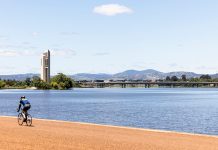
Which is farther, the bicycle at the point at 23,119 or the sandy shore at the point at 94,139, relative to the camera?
the bicycle at the point at 23,119

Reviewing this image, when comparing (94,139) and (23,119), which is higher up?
(23,119)

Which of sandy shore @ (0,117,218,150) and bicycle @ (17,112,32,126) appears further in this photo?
bicycle @ (17,112,32,126)

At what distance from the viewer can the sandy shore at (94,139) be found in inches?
1117

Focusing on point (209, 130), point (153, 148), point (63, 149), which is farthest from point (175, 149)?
point (209, 130)

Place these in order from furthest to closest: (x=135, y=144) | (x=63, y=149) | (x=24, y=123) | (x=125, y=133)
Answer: (x=24, y=123) → (x=125, y=133) → (x=135, y=144) → (x=63, y=149)

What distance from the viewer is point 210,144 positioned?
30406mm

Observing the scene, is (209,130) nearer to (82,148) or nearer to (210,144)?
(210,144)

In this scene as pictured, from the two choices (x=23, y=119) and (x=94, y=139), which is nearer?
(x=94, y=139)

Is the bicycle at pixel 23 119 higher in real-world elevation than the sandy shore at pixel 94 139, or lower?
higher

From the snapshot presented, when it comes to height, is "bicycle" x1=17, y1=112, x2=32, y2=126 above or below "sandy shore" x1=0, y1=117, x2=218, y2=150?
above

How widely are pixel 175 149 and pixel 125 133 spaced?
8.91 metres

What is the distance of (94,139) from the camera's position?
31844mm

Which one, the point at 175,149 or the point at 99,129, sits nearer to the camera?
the point at 175,149

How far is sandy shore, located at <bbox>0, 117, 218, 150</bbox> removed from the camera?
28.4m
